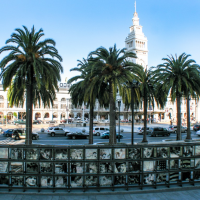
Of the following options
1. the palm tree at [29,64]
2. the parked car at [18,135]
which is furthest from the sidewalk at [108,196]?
the parked car at [18,135]

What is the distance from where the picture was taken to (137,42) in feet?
362

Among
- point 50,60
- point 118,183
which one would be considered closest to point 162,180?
point 118,183

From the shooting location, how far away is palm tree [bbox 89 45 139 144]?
833 inches

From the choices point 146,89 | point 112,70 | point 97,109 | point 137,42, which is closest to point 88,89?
point 112,70

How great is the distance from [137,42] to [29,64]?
97.6m

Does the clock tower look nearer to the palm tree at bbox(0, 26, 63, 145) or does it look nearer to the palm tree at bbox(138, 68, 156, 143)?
the palm tree at bbox(138, 68, 156, 143)

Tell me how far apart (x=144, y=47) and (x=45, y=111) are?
60.4 metres

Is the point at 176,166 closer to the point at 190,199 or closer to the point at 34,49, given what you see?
the point at 190,199

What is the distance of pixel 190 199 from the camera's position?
8438mm

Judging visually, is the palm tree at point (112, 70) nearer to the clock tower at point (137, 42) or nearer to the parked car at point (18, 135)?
the parked car at point (18, 135)

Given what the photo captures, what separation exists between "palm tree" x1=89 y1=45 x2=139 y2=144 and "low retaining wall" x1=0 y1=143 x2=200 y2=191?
12.3 metres

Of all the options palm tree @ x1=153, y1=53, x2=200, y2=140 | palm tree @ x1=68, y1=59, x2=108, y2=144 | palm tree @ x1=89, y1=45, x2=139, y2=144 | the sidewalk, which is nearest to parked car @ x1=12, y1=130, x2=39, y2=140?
palm tree @ x1=68, y1=59, x2=108, y2=144

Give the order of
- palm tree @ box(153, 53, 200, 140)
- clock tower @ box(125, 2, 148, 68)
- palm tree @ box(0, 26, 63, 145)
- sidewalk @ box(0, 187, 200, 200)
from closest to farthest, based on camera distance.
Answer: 1. sidewalk @ box(0, 187, 200, 200)
2. palm tree @ box(0, 26, 63, 145)
3. palm tree @ box(153, 53, 200, 140)
4. clock tower @ box(125, 2, 148, 68)

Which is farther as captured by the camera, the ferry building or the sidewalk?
the ferry building
